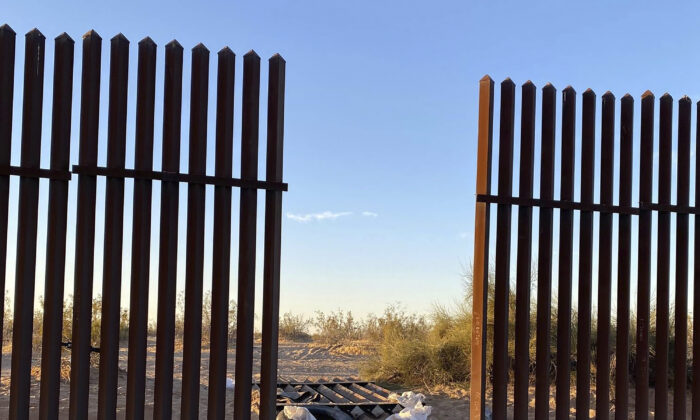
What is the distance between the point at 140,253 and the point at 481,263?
2.12m

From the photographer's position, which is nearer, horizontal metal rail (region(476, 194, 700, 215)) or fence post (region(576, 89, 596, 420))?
horizontal metal rail (region(476, 194, 700, 215))

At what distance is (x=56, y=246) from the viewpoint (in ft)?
13.1

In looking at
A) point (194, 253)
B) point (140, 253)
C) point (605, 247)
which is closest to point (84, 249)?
point (140, 253)

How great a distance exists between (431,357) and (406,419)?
3.17 meters

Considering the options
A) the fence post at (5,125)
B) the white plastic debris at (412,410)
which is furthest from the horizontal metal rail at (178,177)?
the white plastic debris at (412,410)

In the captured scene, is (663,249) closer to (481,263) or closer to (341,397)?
(481,263)

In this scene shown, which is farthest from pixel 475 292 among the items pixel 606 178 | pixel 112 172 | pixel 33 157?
pixel 33 157

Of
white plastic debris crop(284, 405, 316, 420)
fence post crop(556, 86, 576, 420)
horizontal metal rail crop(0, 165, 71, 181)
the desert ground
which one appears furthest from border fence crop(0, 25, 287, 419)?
the desert ground

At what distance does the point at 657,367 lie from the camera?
17.5 feet

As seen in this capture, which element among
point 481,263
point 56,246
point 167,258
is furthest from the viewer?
point 481,263

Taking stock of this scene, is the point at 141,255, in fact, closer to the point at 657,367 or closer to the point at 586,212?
the point at 586,212

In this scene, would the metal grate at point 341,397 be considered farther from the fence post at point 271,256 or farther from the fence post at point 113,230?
the fence post at point 113,230

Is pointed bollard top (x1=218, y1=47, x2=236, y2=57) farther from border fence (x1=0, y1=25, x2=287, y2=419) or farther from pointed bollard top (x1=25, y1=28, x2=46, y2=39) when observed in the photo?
pointed bollard top (x1=25, y1=28, x2=46, y2=39)

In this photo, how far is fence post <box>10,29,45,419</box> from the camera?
4.00 metres
